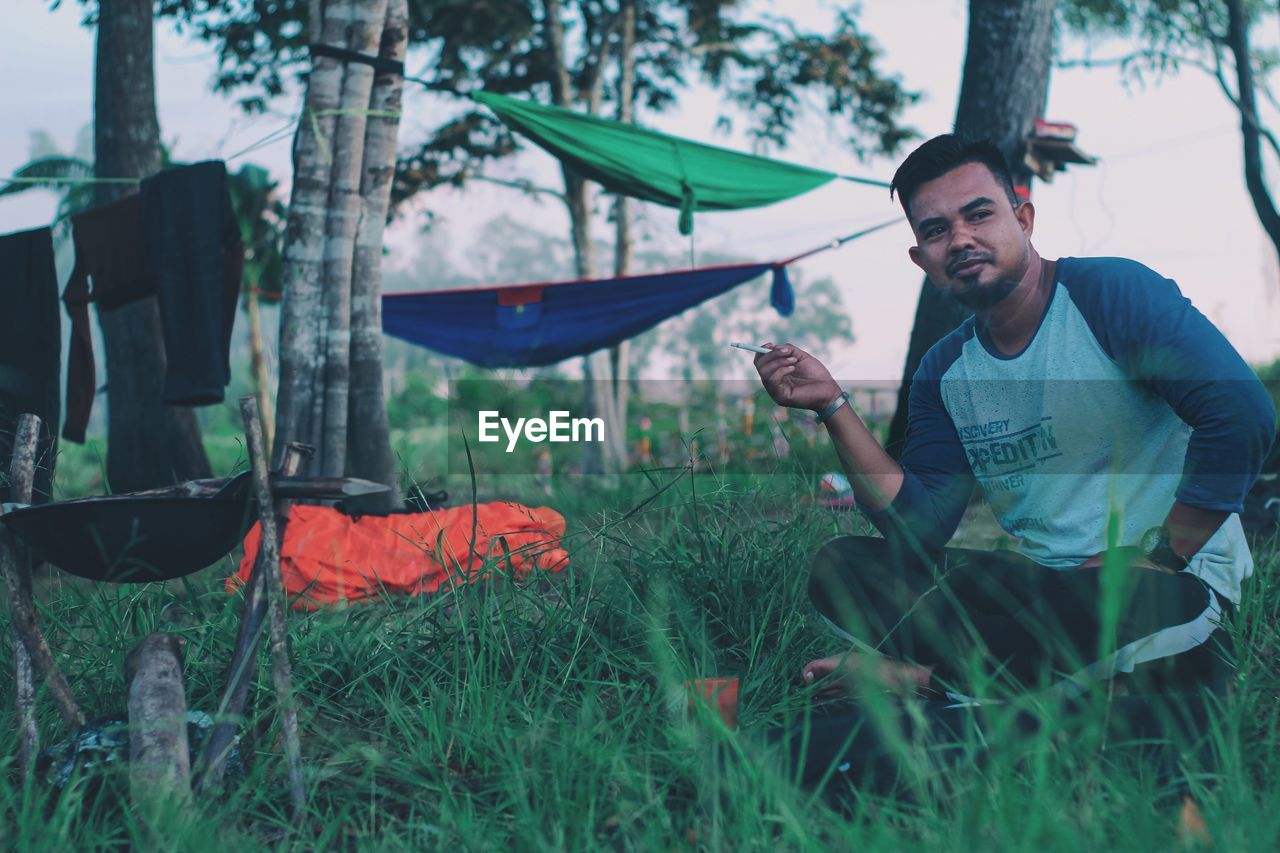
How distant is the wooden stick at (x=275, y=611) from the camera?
128 centimetres

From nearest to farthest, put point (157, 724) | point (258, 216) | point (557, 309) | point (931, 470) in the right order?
point (157, 724) → point (931, 470) → point (557, 309) → point (258, 216)

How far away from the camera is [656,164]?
12.7ft

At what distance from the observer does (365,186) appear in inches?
128

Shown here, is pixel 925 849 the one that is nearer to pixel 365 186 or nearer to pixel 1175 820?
pixel 1175 820

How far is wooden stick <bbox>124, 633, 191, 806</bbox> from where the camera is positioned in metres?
1.24

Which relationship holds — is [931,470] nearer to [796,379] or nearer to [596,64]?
[796,379]

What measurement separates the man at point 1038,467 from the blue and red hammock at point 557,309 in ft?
8.80

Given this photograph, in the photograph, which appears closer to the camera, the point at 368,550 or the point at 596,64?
the point at 368,550

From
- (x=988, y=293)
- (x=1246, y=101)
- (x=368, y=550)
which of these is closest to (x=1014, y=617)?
(x=988, y=293)

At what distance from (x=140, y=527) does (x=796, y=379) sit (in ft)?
3.23

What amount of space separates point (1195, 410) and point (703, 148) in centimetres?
283

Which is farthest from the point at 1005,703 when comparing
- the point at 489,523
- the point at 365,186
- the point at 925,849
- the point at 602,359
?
the point at 602,359

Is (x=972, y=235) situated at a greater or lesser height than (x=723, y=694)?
greater

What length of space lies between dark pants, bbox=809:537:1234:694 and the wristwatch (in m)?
0.03
